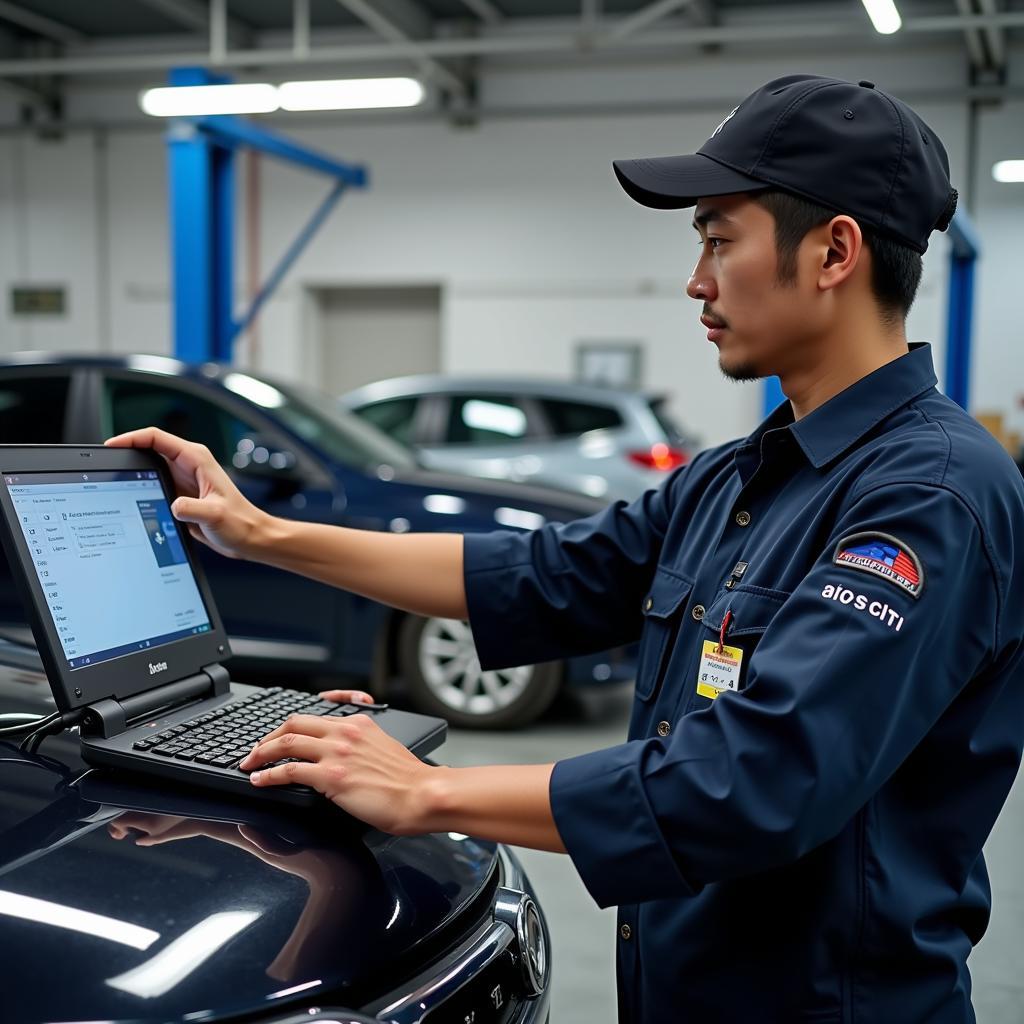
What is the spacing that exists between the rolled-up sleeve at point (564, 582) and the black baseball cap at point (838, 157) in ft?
1.68

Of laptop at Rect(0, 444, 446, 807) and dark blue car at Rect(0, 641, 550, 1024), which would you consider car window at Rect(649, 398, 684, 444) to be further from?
dark blue car at Rect(0, 641, 550, 1024)

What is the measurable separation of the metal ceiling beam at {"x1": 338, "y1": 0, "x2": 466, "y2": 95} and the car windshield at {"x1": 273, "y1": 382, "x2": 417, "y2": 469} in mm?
5663

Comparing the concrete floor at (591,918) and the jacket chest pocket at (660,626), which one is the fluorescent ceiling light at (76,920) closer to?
the jacket chest pocket at (660,626)

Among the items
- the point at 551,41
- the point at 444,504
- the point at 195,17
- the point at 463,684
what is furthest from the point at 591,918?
the point at 195,17

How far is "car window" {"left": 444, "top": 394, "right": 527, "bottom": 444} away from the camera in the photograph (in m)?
7.65

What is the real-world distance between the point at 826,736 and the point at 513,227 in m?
11.6

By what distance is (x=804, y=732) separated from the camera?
962 mm

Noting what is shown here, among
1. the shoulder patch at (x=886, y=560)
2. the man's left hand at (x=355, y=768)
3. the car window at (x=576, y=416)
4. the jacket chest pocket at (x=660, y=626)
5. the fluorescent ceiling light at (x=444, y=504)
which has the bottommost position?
the fluorescent ceiling light at (x=444, y=504)

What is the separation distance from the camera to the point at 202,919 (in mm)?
1056

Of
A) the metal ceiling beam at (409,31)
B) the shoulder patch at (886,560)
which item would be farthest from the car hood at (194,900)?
the metal ceiling beam at (409,31)

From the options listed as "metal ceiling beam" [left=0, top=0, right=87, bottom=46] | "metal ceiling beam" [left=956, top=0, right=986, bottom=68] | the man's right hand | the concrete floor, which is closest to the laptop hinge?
the man's right hand

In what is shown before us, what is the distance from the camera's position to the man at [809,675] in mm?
989

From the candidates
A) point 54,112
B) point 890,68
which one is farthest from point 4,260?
point 890,68

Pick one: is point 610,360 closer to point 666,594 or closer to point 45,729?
point 666,594
